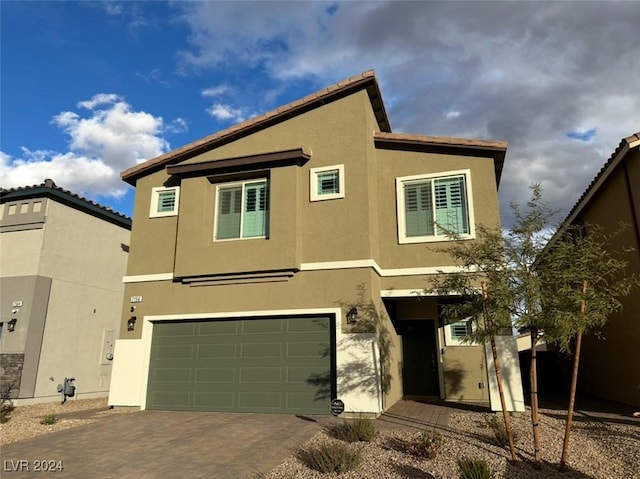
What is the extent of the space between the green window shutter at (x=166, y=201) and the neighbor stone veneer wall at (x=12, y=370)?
21.4 feet

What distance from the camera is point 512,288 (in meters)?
6.64

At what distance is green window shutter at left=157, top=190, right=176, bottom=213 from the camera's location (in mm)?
13562

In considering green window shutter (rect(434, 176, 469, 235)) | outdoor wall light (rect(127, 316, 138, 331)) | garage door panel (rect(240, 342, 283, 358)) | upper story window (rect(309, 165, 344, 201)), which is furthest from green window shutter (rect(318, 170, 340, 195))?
outdoor wall light (rect(127, 316, 138, 331))

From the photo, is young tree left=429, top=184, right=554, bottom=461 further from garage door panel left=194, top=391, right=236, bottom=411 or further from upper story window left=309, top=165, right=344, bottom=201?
garage door panel left=194, top=391, right=236, bottom=411

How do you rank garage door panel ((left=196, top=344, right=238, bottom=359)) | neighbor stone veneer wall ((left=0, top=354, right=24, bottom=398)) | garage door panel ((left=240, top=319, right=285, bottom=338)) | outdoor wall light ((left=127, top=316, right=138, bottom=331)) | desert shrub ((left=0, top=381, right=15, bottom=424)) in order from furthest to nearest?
neighbor stone veneer wall ((left=0, top=354, right=24, bottom=398)) → outdoor wall light ((left=127, top=316, right=138, bottom=331)) → desert shrub ((left=0, top=381, right=15, bottom=424)) → garage door panel ((left=196, top=344, right=238, bottom=359)) → garage door panel ((left=240, top=319, right=285, bottom=338))

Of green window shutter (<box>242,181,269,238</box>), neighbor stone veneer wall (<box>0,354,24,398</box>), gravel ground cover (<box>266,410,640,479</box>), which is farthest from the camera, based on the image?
neighbor stone veneer wall (<box>0,354,24,398</box>)

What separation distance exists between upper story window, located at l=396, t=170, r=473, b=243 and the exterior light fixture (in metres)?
2.38

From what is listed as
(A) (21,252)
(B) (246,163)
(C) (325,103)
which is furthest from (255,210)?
(A) (21,252)

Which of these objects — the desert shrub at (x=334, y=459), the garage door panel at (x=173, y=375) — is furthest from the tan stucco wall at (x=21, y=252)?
the desert shrub at (x=334, y=459)

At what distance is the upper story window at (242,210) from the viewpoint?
12.4 metres

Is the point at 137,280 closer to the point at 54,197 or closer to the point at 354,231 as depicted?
the point at 54,197

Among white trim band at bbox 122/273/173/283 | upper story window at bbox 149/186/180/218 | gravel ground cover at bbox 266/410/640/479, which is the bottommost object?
gravel ground cover at bbox 266/410/640/479

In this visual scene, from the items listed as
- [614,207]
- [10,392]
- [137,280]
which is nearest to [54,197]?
[137,280]

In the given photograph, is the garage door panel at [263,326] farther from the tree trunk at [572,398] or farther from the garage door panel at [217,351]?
the tree trunk at [572,398]
